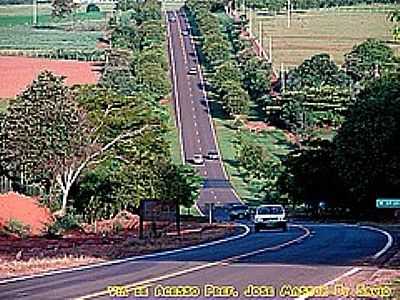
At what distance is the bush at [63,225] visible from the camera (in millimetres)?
44500

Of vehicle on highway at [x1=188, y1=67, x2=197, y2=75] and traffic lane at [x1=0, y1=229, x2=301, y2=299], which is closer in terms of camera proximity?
traffic lane at [x1=0, y1=229, x2=301, y2=299]

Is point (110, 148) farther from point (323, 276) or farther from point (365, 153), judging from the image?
point (323, 276)

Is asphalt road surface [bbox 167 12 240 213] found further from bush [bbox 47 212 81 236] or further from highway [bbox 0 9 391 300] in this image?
highway [bbox 0 9 391 300]

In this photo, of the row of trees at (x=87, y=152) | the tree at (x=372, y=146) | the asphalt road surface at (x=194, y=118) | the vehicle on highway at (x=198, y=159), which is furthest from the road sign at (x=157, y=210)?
the vehicle on highway at (x=198, y=159)

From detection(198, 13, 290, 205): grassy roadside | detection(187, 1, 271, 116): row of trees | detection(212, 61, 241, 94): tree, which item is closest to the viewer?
detection(198, 13, 290, 205): grassy roadside

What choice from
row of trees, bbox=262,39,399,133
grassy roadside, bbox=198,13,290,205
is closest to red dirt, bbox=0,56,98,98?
grassy roadside, bbox=198,13,290,205

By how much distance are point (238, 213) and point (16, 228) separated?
28.6 meters

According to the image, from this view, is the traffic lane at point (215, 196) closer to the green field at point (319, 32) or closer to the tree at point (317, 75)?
the tree at point (317, 75)

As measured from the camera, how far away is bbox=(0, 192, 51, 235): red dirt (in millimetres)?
47716

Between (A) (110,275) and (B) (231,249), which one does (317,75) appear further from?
(A) (110,275)

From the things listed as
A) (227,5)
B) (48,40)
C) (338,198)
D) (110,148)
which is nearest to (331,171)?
(338,198)

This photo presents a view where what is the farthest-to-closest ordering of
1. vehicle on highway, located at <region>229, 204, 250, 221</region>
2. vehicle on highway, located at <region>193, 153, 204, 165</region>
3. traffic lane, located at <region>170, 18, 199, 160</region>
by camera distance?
1. traffic lane, located at <region>170, 18, 199, 160</region>
2. vehicle on highway, located at <region>193, 153, 204, 165</region>
3. vehicle on highway, located at <region>229, 204, 250, 221</region>

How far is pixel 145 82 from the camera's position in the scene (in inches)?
4690

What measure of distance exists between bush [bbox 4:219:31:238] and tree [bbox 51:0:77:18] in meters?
118
